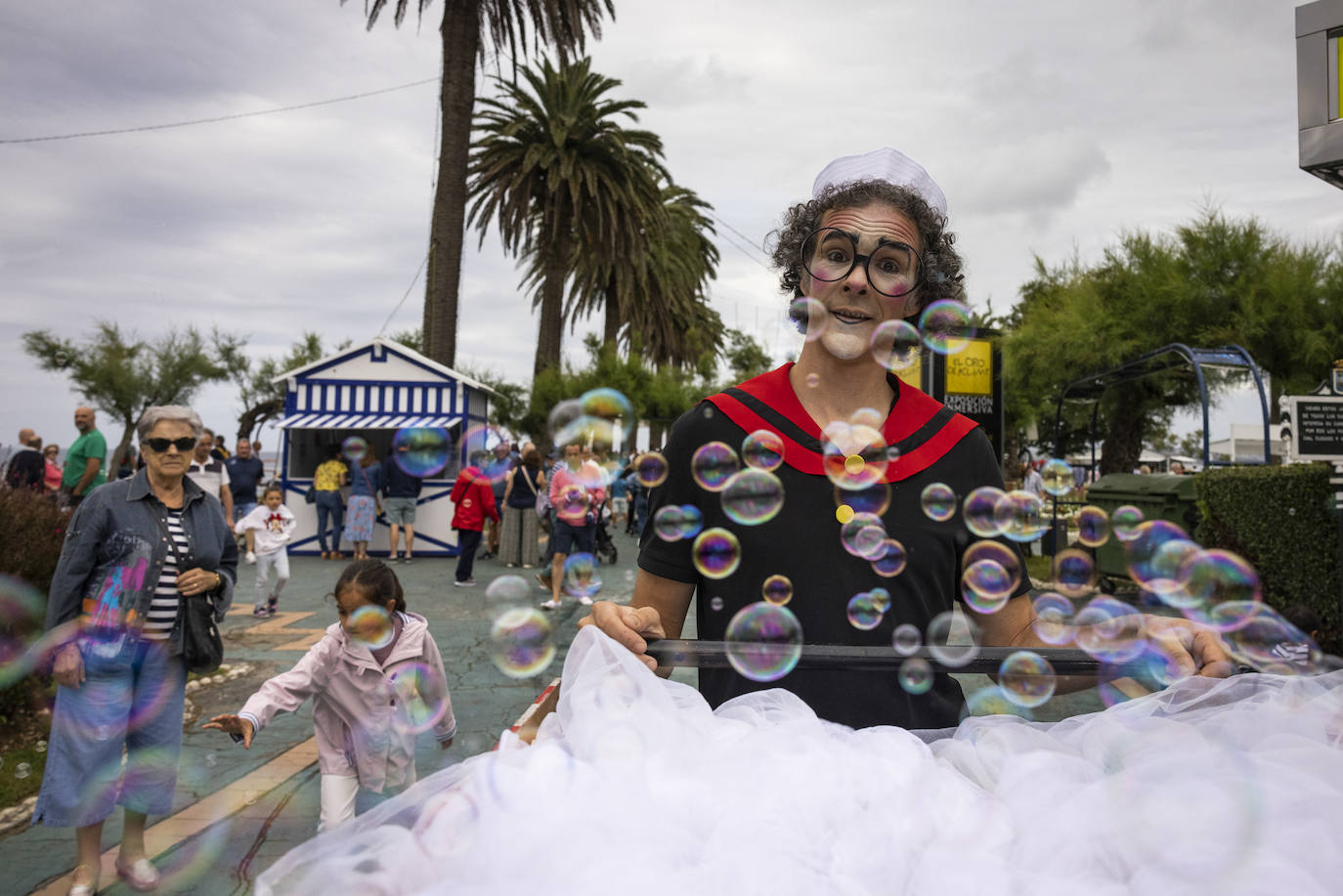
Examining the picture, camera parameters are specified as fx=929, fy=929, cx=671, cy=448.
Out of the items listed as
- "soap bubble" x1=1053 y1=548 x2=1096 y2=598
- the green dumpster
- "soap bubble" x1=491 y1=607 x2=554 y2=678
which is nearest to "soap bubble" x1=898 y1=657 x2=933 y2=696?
"soap bubble" x1=491 y1=607 x2=554 y2=678

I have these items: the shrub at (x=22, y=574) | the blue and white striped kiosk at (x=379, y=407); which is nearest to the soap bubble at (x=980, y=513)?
the shrub at (x=22, y=574)

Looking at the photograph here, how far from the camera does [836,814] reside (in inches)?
47.7

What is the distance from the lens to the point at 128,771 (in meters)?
3.66

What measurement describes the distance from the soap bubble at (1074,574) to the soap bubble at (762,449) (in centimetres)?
811

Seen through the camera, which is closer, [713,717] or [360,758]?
[713,717]

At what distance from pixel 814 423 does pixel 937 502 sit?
29cm

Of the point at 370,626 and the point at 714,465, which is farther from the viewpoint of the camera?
the point at 370,626

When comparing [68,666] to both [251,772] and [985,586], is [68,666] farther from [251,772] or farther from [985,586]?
[985,586]

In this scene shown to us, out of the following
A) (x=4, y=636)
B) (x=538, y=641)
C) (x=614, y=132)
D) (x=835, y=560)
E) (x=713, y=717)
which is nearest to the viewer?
(x=713, y=717)

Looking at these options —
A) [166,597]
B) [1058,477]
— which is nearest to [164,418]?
[166,597]

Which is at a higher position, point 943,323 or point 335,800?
point 943,323

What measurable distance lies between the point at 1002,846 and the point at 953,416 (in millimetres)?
1028

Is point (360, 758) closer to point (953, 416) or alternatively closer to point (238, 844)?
point (238, 844)

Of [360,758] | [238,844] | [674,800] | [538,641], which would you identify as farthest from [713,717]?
[238,844]
